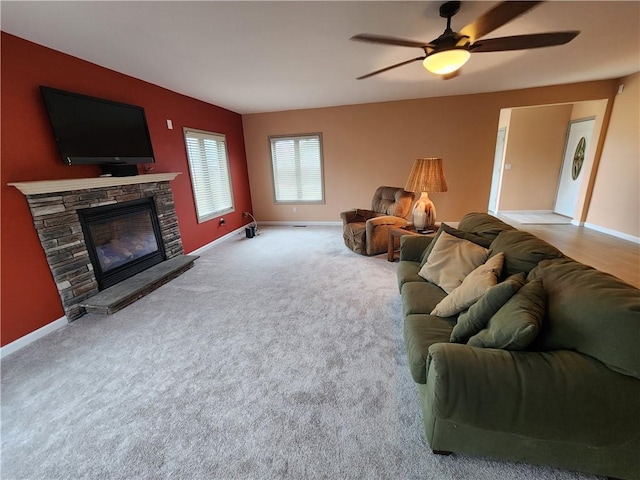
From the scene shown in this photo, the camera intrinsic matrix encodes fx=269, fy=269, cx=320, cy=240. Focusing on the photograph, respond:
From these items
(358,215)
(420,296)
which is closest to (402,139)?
(358,215)

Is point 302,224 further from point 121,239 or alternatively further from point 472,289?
point 472,289

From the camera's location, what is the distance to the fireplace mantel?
223 centimetres

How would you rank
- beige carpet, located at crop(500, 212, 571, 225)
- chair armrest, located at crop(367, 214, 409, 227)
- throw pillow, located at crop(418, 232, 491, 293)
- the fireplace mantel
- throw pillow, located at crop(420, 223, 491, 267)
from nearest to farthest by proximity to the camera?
throw pillow, located at crop(418, 232, 491, 293), throw pillow, located at crop(420, 223, 491, 267), the fireplace mantel, chair armrest, located at crop(367, 214, 409, 227), beige carpet, located at crop(500, 212, 571, 225)

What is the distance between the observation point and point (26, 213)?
2307 mm

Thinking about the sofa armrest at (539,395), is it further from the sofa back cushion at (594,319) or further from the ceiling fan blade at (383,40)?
the ceiling fan blade at (383,40)

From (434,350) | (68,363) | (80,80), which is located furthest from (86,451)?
(80,80)

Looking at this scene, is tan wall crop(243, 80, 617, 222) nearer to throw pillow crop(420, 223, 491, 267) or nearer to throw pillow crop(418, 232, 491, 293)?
throw pillow crop(420, 223, 491, 267)

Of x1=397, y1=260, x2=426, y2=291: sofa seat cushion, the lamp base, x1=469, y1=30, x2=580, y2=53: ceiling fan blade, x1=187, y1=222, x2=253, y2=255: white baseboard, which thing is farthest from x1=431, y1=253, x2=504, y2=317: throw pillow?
x1=187, y1=222, x2=253, y2=255: white baseboard

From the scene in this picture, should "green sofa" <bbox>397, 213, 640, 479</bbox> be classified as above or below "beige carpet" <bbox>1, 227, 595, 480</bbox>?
above

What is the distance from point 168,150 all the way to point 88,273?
199 centimetres

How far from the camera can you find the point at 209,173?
485 cm

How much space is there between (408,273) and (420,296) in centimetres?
43

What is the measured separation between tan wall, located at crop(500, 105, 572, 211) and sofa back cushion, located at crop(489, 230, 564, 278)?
5.42 metres

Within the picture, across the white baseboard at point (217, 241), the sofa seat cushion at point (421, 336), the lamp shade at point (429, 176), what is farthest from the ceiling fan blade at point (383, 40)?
the white baseboard at point (217, 241)
